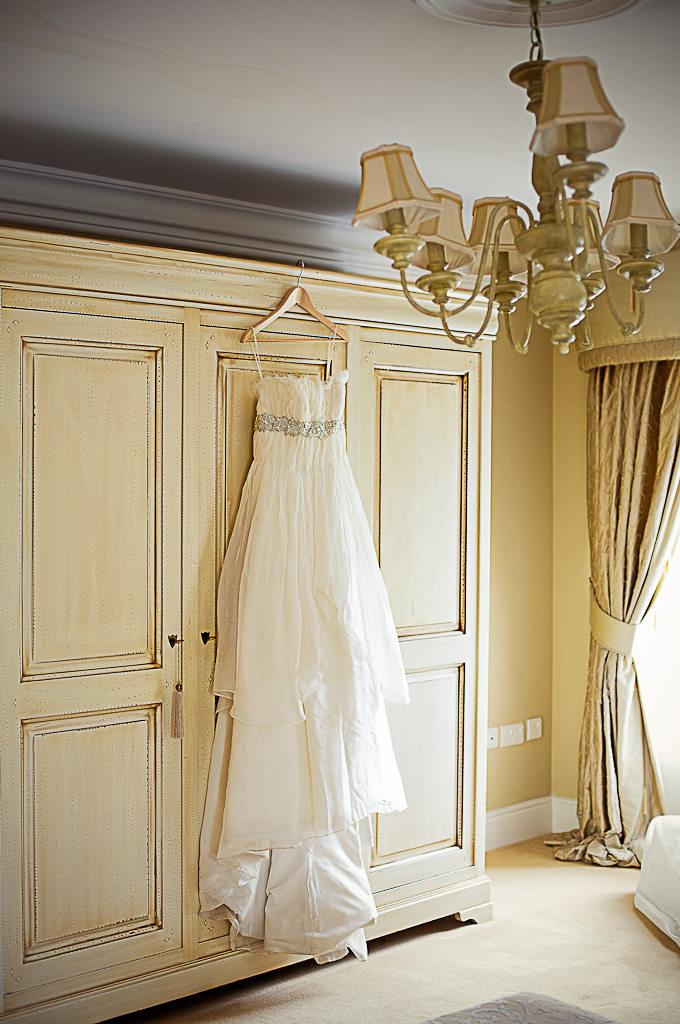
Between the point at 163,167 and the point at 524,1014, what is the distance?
2.42 m

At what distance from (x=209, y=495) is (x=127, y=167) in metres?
1.05

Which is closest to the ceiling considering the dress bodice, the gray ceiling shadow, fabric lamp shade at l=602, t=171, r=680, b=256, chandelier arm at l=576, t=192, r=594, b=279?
the gray ceiling shadow

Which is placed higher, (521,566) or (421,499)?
(421,499)

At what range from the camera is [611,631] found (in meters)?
3.82

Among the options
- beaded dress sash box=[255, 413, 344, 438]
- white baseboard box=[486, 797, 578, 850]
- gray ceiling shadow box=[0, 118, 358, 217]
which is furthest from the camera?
white baseboard box=[486, 797, 578, 850]

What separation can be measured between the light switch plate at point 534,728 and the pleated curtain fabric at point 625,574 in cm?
27

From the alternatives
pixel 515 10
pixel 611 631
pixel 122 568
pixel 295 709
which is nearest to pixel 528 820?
pixel 611 631

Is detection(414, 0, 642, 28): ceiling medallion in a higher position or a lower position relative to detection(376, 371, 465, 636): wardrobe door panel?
higher

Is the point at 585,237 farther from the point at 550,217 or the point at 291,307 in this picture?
the point at 291,307

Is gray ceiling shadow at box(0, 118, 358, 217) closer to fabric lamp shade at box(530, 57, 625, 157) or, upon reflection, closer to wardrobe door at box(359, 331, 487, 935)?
wardrobe door at box(359, 331, 487, 935)

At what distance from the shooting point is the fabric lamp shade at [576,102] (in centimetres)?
136

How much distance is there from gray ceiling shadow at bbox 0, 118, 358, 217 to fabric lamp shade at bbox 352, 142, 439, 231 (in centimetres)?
119

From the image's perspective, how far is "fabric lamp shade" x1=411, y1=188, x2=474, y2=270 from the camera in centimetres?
179

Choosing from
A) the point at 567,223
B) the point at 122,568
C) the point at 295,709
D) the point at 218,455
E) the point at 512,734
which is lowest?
the point at 512,734
